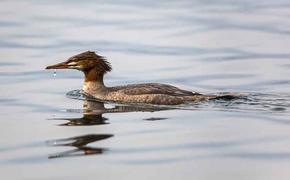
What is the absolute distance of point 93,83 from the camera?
1962cm

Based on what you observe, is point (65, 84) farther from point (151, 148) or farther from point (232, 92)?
point (151, 148)

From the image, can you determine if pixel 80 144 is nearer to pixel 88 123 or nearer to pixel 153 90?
pixel 88 123

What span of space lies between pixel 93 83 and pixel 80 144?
17.7 feet

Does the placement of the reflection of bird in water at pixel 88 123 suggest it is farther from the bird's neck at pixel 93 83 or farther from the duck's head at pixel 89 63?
the duck's head at pixel 89 63

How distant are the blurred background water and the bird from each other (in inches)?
16.2

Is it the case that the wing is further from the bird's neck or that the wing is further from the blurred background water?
the bird's neck

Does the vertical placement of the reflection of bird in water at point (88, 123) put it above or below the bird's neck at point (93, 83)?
below

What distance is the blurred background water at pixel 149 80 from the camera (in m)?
13.2

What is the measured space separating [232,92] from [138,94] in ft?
5.34

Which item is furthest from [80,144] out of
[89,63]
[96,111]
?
[89,63]

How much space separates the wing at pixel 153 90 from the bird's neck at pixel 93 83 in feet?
2.47

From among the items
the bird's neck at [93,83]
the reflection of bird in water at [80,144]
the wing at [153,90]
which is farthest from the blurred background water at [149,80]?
the wing at [153,90]

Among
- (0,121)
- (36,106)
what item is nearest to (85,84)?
(36,106)

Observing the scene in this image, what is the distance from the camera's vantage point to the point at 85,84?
64.6 ft
